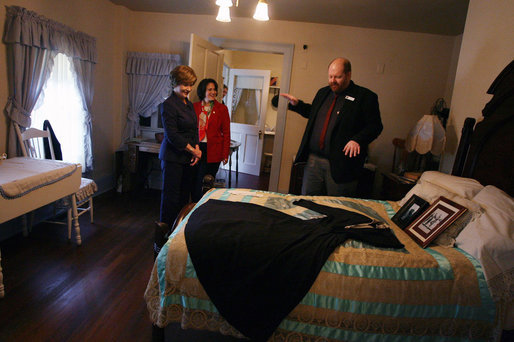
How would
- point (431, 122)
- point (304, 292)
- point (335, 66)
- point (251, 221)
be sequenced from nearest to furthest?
1. point (304, 292)
2. point (251, 221)
3. point (335, 66)
4. point (431, 122)

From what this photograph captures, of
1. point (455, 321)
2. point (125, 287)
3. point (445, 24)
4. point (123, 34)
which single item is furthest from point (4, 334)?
point (445, 24)

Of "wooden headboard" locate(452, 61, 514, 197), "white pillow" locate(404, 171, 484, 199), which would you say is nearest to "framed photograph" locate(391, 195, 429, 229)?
"white pillow" locate(404, 171, 484, 199)

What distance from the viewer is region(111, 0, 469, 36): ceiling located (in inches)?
121

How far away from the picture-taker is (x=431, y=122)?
273 centimetres

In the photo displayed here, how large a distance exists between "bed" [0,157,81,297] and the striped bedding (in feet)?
4.06

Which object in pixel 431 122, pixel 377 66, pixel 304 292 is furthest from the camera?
pixel 377 66

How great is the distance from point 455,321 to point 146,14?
4.59m

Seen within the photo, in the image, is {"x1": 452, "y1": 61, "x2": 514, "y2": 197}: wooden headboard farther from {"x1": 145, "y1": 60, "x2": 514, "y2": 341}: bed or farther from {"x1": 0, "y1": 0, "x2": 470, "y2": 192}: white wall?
{"x1": 0, "y1": 0, "x2": 470, "y2": 192}: white wall

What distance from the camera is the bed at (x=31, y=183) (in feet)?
6.27

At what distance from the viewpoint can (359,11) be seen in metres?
3.34

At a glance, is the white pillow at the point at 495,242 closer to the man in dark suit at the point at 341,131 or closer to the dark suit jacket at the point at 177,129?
the man in dark suit at the point at 341,131

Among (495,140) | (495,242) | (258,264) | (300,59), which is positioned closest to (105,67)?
(300,59)

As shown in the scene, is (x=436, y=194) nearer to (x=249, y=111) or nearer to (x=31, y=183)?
(x=31, y=183)

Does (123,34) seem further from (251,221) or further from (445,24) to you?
(445,24)
